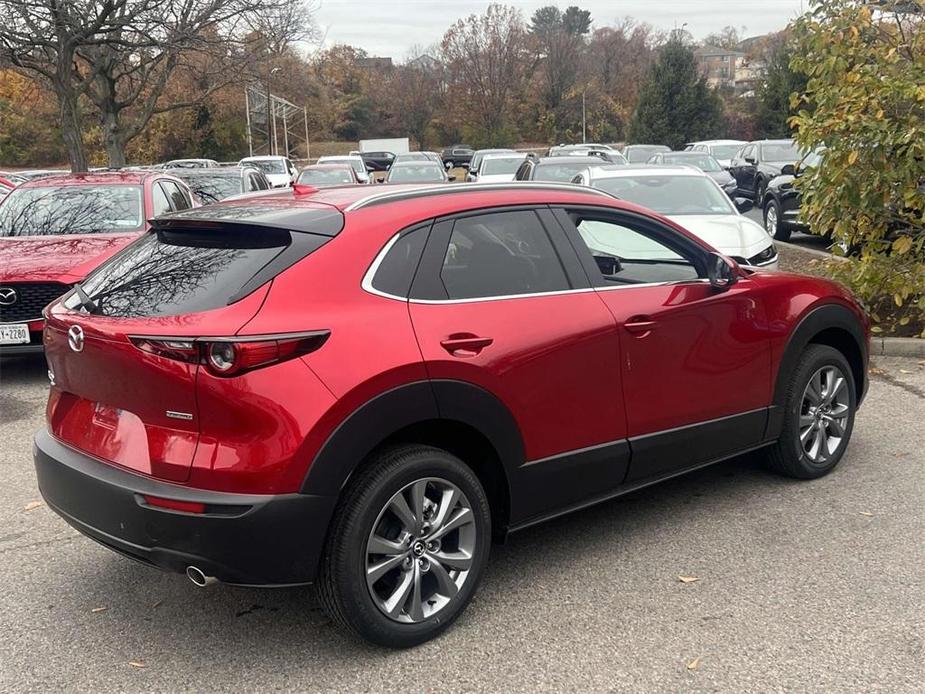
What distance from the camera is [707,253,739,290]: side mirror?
441cm

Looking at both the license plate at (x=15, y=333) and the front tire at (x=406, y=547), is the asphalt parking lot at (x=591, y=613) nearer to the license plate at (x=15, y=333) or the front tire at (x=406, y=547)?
the front tire at (x=406, y=547)

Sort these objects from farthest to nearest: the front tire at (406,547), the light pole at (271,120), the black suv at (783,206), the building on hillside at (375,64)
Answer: the building on hillside at (375,64), the light pole at (271,120), the black suv at (783,206), the front tire at (406,547)

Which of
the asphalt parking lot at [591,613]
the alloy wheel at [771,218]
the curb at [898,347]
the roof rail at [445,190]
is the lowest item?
the curb at [898,347]

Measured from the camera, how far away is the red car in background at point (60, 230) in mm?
7148

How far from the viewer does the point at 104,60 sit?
22.5m

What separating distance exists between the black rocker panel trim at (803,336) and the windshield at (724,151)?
24330 millimetres

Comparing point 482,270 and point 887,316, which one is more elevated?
point 482,270

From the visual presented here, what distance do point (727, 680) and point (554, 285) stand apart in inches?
67.1

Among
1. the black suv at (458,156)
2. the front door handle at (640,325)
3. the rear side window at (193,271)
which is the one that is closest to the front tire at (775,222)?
the front door handle at (640,325)

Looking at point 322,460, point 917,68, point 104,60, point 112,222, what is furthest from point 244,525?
point 104,60

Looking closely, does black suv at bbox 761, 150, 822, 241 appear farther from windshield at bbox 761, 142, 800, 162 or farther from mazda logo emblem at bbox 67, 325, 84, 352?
mazda logo emblem at bbox 67, 325, 84, 352

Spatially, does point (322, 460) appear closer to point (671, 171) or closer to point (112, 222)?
point (112, 222)

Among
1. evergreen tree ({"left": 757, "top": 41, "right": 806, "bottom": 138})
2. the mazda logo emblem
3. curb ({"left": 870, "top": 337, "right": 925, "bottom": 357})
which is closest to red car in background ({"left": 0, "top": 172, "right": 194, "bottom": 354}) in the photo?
the mazda logo emblem

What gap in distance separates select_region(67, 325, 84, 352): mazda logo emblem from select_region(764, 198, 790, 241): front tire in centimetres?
1372
